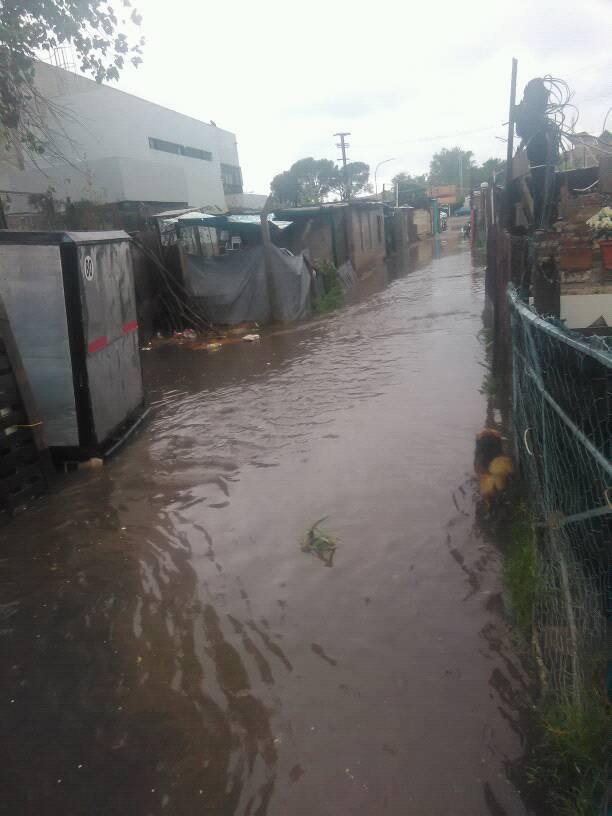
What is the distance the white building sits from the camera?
75.0 ft

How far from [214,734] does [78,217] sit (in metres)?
15.0

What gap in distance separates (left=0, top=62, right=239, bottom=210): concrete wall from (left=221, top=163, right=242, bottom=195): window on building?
19.3 feet

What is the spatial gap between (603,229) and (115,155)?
25331mm

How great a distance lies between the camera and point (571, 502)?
3033 millimetres

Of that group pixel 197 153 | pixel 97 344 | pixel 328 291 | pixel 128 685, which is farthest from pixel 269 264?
pixel 197 153

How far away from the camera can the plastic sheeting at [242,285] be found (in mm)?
14477

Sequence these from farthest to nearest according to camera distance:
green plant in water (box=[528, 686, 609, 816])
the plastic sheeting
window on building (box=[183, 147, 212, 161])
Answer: window on building (box=[183, 147, 212, 161]) → the plastic sheeting → green plant in water (box=[528, 686, 609, 816])

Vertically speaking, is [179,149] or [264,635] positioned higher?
[179,149]

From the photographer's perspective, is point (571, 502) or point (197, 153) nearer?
point (571, 502)

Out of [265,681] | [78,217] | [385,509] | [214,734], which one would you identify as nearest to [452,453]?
[385,509]

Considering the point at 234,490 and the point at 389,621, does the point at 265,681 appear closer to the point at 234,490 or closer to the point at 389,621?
the point at 389,621

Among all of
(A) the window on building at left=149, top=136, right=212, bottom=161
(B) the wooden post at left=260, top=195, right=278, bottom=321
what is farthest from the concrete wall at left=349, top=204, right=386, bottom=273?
(A) the window on building at left=149, top=136, right=212, bottom=161

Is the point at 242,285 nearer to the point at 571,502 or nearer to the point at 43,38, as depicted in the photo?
the point at 43,38

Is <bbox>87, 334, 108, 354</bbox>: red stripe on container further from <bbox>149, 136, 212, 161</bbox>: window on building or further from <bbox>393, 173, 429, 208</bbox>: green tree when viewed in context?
<bbox>393, 173, 429, 208</bbox>: green tree
